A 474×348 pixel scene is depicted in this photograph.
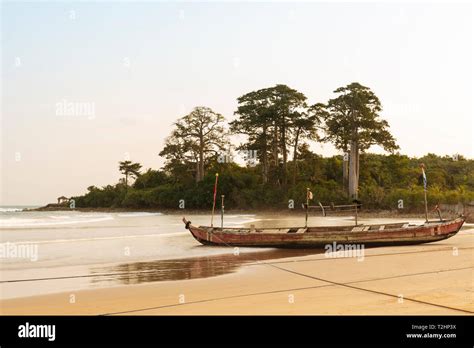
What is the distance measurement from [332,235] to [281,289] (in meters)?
9.09

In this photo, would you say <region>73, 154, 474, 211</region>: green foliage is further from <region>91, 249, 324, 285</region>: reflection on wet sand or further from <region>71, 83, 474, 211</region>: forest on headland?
<region>91, 249, 324, 285</region>: reflection on wet sand

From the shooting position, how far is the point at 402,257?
1482cm

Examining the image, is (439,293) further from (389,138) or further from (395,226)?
(389,138)

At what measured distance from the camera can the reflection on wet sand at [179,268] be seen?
38.3 ft

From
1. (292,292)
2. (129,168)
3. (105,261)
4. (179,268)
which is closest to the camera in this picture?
(292,292)

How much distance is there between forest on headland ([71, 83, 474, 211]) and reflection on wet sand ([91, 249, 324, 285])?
30429mm

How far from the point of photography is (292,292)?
912cm

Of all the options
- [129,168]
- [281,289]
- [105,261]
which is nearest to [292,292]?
[281,289]

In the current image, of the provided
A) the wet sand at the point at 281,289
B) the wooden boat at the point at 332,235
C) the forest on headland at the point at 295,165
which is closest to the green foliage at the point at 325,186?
the forest on headland at the point at 295,165

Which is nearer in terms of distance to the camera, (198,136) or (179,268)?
(179,268)

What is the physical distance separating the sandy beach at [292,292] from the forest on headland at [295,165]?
103 feet

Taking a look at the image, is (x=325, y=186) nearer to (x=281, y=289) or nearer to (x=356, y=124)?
(x=356, y=124)
